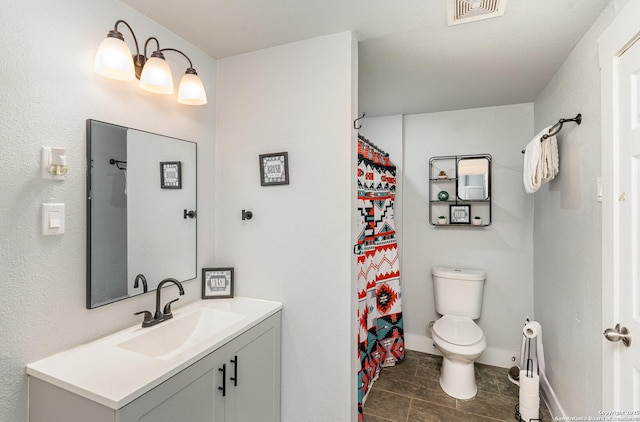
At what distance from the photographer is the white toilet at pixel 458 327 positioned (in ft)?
7.20

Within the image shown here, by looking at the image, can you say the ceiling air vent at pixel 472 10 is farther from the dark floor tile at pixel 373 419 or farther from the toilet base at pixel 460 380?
the dark floor tile at pixel 373 419

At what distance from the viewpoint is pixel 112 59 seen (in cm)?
121

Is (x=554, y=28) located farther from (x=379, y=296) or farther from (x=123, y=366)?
(x=123, y=366)

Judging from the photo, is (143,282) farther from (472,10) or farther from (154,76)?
(472,10)

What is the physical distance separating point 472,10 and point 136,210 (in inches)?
76.9

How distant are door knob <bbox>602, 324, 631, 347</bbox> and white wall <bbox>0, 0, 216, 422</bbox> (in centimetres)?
216

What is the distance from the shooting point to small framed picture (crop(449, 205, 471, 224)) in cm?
276

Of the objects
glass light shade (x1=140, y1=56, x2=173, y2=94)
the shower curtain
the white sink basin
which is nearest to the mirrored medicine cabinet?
the shower curtain

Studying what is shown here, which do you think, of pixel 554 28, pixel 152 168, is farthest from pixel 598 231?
pixel 152 168

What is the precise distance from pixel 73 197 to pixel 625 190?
2.29 metres

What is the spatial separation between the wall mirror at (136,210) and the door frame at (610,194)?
2.12 metres

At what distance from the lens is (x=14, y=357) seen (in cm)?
106

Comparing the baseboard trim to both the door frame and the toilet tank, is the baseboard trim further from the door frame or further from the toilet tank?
the door frame

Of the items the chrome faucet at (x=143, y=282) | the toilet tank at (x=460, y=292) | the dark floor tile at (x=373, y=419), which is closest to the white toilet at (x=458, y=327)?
the toilet tank at (x=460, y=292)
